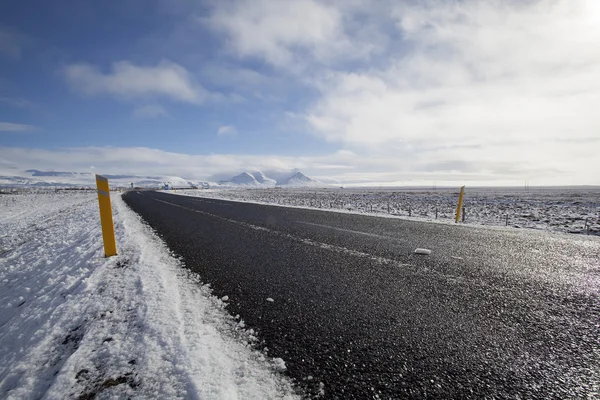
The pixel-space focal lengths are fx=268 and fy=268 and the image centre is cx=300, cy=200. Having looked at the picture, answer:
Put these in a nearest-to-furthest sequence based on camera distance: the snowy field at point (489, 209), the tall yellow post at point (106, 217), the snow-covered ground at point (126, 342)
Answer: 1. the snow-covered ground at point (126, 342)
2. the tall yellow post at point (106, 217)
3. the snowy field at point (489, 209)

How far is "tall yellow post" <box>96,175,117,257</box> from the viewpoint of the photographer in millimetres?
5016

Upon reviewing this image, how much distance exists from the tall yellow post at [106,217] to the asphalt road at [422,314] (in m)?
1.37

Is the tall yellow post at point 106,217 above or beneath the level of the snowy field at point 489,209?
above

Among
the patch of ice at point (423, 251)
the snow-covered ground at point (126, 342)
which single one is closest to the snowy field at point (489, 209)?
the patch of ice at point (423, 251)

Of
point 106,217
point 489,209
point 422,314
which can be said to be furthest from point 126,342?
point 489,209

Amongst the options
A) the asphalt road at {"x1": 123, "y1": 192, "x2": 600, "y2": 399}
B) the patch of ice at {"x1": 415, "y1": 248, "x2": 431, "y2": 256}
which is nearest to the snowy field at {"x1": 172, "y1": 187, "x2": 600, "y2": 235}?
the asphalt road at {"x1": 123, "y1": 192, "x2": 600, "y2": 399}

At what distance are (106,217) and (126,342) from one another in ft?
12.1

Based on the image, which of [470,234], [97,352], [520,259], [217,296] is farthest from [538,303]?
[470,234]

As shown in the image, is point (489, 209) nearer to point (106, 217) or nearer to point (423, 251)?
point (423, 251)

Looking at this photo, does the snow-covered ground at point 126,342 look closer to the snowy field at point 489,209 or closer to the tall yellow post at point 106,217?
the tall yellow post at point 106,217

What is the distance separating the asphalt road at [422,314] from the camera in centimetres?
182

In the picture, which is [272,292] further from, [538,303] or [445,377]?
[538,303]

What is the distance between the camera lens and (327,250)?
5.68 meters

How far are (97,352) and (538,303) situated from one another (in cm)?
436
